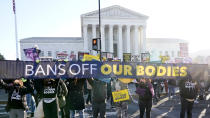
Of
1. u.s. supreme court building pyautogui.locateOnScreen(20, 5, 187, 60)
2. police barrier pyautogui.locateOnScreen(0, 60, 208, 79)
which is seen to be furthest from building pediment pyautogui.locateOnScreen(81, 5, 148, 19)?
police barrier pyautogui.locateOnScreen(0, 60, 208, 79)

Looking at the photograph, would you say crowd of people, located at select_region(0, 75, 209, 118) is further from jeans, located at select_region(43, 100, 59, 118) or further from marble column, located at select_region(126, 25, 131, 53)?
marble column, located at select_region(126, 25, 131, 53)

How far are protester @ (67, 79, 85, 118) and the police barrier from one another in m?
0.21

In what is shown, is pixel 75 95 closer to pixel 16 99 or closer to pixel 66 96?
pixel 66 96

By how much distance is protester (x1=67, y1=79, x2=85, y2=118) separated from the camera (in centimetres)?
Result: 620

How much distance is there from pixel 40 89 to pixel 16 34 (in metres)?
22.8

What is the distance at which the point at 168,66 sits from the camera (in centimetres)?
716

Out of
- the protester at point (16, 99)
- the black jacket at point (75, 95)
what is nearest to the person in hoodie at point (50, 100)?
the protester at point (16, 99)

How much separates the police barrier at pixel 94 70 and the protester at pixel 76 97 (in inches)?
8.3

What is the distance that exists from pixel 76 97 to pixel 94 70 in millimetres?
979

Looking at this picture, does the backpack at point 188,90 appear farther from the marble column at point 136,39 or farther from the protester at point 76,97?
the marble column at point 136,39

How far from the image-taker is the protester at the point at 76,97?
20.4 ft

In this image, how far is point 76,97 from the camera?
6.26 m

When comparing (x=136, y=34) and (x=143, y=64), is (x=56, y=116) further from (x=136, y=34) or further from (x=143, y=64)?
(x=136, y=34)

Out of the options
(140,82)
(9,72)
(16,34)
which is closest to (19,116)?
(9,72)
